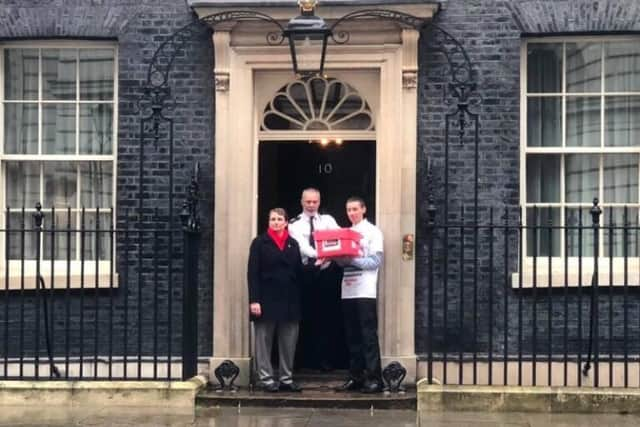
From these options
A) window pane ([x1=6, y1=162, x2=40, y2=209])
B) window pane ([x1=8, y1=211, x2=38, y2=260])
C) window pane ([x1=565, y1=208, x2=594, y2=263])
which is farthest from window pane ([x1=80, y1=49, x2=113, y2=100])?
window pane ([x1=565, y1=208, x2=594, y2=263])

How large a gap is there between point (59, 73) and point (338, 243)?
358 centimetres

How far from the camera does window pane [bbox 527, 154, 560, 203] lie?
10.6 meters

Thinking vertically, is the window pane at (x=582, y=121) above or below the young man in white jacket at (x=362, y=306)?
above

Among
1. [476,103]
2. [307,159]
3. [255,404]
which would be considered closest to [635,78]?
[476,103]

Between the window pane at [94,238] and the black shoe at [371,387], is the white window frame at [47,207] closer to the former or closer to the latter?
the window pane at [94,238]

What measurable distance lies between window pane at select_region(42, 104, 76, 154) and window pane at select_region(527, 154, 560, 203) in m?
4.66

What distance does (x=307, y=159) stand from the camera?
1100 cm

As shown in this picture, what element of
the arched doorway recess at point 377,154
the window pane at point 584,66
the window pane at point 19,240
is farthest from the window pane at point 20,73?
the window pane at point 584,66

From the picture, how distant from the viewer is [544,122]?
35.0 feet

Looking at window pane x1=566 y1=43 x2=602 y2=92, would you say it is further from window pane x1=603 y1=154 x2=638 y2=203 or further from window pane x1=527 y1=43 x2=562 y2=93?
window pane x1=603 y1=154 x2=638 y2=203

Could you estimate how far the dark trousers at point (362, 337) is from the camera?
968 centimetres

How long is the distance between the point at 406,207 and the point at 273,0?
2376mm

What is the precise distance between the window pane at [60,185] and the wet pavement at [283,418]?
7.98ft

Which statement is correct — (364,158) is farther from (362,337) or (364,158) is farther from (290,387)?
(290,387)
